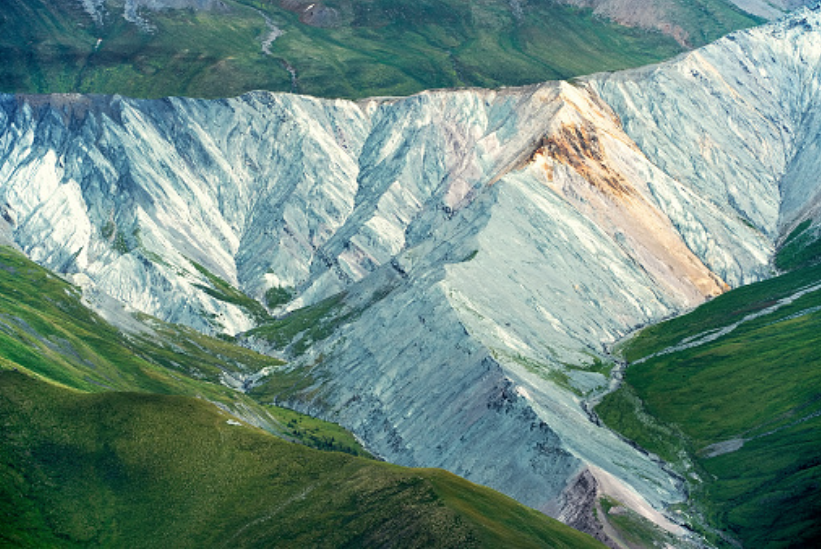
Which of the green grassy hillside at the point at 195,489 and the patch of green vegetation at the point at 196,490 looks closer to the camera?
the patch of green vegetation at the point at 196,490

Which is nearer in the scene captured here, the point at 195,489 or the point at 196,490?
the point at 196,490

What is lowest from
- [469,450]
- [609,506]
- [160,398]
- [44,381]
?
[609,506]

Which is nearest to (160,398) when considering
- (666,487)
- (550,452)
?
(550,452)

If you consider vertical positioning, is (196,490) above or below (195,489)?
below

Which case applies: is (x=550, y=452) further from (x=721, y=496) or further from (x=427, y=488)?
(x=427, y=488)

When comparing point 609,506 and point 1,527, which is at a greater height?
point 1,527

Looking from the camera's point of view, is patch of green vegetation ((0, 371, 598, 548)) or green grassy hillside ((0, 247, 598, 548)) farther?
green grassy hillside ((0, 247, 598, 548))

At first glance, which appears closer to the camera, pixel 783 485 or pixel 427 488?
pixel 427 488

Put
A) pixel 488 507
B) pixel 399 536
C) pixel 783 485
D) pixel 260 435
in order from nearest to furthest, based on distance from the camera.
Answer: pixel 399 536, pixel 488 507, pixel 260 435, pixel 783 485
